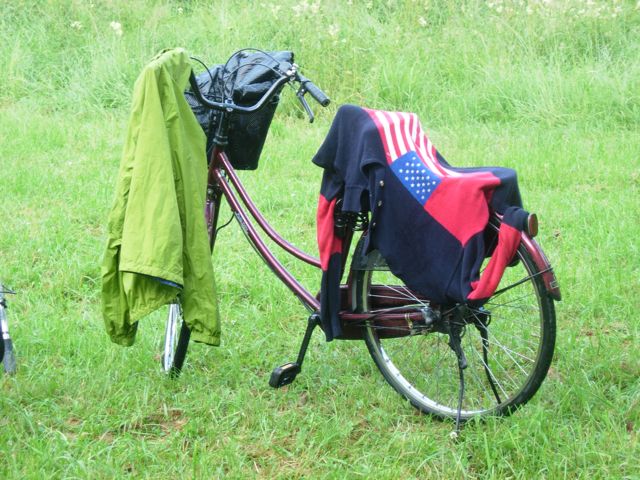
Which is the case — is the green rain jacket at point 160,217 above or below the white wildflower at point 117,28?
above

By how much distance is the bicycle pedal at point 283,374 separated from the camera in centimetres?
348

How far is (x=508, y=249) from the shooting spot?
293 centimetres

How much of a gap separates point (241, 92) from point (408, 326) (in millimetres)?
1109

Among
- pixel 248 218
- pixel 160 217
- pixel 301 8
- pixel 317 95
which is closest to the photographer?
pixel 160 217

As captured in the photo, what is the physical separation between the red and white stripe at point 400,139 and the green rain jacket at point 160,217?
681mm

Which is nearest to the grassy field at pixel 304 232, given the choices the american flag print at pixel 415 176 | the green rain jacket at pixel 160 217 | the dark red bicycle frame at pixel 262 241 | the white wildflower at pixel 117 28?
the white wildflower at pixel 117 28

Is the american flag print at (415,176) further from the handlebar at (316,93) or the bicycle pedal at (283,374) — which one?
the bicycle pedal at (283,374)

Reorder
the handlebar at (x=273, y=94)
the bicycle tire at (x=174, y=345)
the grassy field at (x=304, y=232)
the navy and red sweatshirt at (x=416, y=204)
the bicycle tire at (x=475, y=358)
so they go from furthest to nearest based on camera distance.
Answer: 1. the bicycle tire at (x=174, y=345)
2. the handlebar at (x=273, y=94)
3. the grassy field at (x=304, y=232)
4. the bicycle tire at (x=475, y=358)
5. the navy and red sweatshirt at (x=416, y=204)

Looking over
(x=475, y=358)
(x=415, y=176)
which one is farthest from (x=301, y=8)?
(x=415, y=176)

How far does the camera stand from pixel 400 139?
3154mm

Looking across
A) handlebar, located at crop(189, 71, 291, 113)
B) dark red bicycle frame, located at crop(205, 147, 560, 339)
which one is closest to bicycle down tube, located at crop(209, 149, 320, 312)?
dark red bicycle frame, located at crop(205, 147, 560, 339)

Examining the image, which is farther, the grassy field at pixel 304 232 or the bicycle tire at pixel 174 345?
the bicycle tire at pixel 174 345

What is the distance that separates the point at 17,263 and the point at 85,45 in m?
4.37

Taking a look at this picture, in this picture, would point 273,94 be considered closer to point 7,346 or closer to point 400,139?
point 400,139
